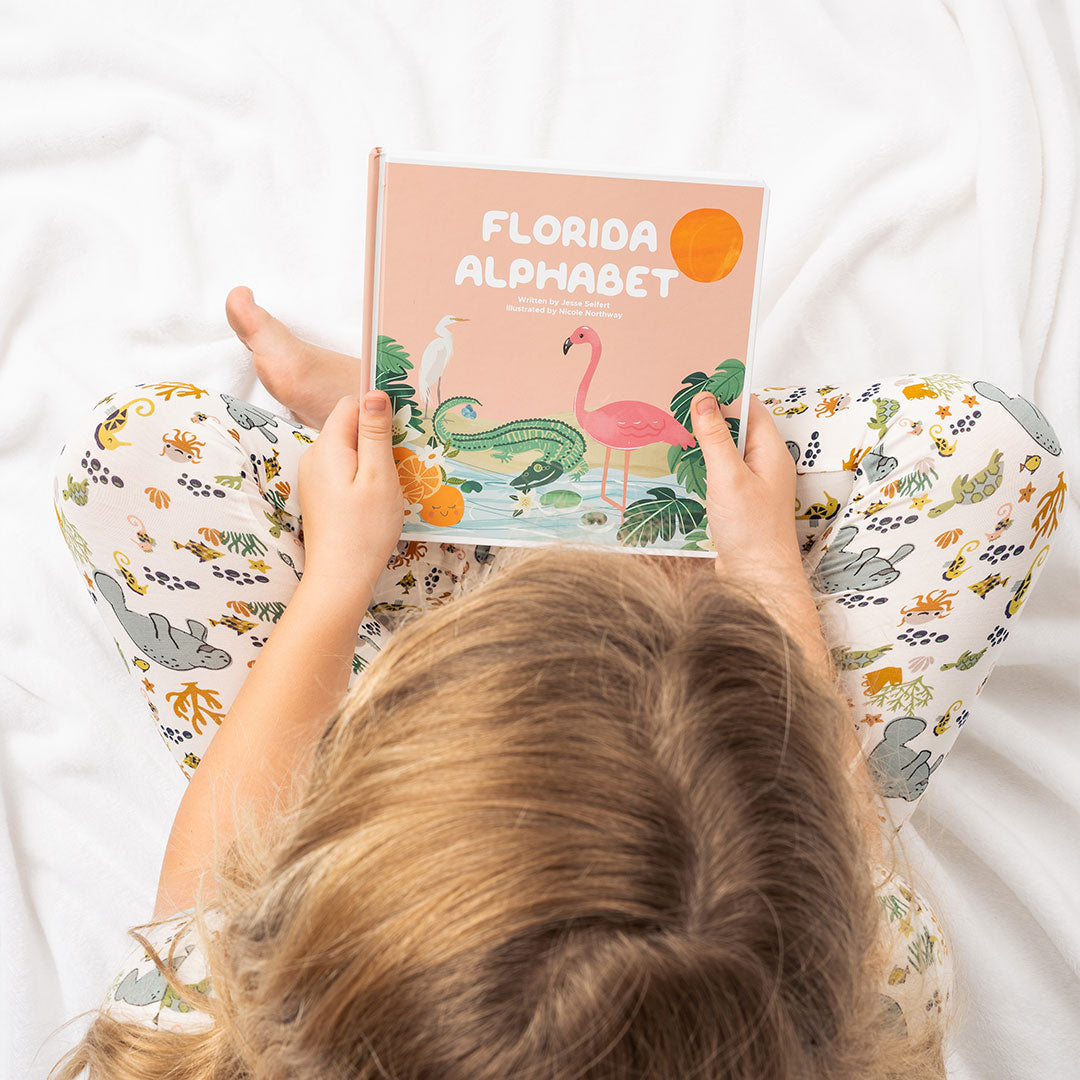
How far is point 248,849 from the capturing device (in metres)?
0.51

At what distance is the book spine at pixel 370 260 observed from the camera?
58 centimetres

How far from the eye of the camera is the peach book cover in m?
0.59

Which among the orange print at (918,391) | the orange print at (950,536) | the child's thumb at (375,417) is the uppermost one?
the orange print at (918,391)

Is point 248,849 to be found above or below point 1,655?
above

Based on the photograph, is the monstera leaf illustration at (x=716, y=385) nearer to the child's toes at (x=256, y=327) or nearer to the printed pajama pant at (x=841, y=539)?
the printed pajama pant at (x=841, y=539)

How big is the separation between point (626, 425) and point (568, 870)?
1.16 feet

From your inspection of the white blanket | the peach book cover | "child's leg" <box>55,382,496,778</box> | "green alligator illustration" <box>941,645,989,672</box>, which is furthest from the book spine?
"green alligator illustration" <box>941,645,989,672</box>

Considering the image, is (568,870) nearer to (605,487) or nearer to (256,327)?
(605,487)

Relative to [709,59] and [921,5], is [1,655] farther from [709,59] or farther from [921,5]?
[921,5]

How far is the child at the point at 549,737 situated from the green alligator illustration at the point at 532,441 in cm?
5

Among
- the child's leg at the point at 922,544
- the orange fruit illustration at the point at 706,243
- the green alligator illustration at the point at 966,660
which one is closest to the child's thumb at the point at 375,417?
the orange fruit illustration at the point at 706,243

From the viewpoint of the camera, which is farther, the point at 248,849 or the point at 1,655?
the point at 1,655

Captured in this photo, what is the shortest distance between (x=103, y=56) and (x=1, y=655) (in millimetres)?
583

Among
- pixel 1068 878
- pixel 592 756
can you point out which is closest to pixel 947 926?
pixel 1068 878
